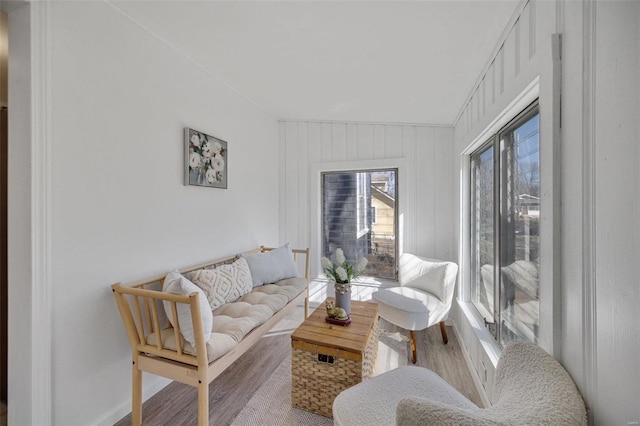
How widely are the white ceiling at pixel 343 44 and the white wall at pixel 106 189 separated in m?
0.27

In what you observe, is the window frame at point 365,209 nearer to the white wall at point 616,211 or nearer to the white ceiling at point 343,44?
A: the white ceiling at point 343,44

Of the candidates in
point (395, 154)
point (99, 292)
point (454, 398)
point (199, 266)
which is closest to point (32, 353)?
point (99, 292)

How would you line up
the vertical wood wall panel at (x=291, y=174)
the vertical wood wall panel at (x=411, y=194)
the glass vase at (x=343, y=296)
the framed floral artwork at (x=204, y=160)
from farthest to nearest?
1. the vertical wood wall panel at (x=291, y=174)
2. the vertical wood wall panel at (x=411, y=194)
3. the framed floral artwork at (x=204, y=160)
4. the glass vase at (x=343, y=296)

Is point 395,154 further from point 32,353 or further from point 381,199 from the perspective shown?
point 32,353

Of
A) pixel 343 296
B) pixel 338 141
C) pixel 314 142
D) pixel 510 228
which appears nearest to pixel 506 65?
pixel 510 228

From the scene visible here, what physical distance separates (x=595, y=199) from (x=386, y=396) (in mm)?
1116

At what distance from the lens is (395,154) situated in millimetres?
3252

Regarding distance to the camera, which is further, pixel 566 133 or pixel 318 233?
pixel 318 233

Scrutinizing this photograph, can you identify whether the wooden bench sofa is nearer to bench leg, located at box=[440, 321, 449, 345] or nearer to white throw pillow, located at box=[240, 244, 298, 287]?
white throw pillow, located at box=[240, 244, 298, 287]

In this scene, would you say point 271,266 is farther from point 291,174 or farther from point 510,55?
point 510,55

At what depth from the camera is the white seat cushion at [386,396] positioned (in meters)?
1.13

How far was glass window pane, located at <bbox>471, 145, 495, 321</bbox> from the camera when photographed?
6.62 ft

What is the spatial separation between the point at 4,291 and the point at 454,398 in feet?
8.83

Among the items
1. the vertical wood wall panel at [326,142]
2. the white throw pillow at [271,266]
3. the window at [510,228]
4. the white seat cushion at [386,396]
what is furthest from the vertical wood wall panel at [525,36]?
the white throw pillow at [271,266]
